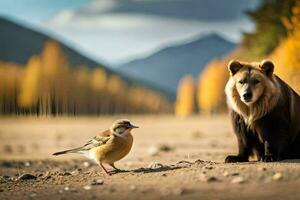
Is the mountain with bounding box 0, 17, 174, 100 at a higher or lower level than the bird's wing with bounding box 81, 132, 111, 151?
higher

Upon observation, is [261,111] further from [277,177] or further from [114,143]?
[114,143]

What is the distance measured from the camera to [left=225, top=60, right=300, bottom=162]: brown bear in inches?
331

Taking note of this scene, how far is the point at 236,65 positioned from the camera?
28.4ft

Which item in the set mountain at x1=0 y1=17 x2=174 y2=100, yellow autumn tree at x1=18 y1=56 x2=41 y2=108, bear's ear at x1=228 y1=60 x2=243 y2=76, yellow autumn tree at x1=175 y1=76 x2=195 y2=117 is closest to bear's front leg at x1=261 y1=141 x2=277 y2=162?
bear's ear at x1=228 y1=60 x2=243 y2=76

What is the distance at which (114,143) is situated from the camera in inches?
316

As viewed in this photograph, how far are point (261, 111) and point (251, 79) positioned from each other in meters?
0.51

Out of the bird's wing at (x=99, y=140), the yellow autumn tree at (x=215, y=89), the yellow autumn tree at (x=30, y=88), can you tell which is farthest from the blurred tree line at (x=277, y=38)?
the yellow autumn tree at (x=215, y=89)

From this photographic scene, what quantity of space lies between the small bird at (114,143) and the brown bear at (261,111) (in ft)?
5.06

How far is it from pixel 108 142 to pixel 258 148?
7.25 ft

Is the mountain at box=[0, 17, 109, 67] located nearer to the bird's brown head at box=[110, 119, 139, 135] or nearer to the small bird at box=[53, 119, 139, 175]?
the small bird at box=[53, 119, 139, 175]

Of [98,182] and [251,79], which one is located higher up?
[251,79]

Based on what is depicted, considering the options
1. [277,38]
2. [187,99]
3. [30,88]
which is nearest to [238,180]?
[277,38]

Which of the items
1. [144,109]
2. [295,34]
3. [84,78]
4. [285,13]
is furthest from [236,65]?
[144,109]

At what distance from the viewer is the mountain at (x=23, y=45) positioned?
163625 mm
